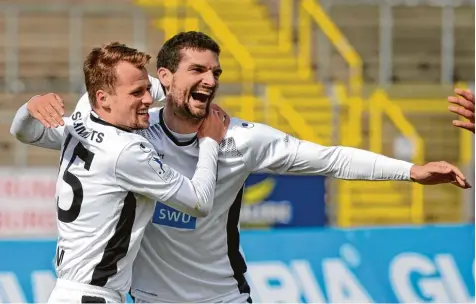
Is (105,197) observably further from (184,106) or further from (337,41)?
(337,41)

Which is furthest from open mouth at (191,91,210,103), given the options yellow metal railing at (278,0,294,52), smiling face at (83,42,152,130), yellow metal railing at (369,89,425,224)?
yellow metal railing at (278,0,294,52)

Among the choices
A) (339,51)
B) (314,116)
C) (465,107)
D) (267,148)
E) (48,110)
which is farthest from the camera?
(314,116)

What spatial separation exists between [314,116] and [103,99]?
9.66m

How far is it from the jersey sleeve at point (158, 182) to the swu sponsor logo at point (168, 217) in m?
0.34

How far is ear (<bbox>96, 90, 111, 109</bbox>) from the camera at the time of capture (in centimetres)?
473

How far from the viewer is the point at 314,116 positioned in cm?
1427

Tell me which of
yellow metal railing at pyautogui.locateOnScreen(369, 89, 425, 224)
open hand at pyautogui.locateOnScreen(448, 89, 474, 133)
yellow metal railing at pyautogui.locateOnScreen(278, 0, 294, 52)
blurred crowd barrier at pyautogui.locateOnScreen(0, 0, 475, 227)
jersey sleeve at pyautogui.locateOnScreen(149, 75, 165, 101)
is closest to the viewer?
open hand at pyautogui.locateOnScreen(448, 89, 474, 133)

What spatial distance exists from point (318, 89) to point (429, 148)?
172 centimetres

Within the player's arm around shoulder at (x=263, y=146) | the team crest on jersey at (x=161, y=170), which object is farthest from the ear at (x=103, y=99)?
the player's arm around shoulder at (x=263, y=146)

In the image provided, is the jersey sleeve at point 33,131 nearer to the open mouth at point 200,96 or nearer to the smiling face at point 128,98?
the smiling face at point 128,98

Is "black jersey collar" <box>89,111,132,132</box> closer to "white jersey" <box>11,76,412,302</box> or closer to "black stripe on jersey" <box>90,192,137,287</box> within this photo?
"black stripe on jersey" <box>90,192,137,287</box>

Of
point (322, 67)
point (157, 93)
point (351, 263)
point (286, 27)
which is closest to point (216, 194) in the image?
point (157, 93)

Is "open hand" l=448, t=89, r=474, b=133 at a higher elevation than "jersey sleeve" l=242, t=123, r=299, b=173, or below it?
higher

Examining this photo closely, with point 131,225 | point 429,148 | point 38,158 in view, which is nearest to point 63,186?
point 131,225
